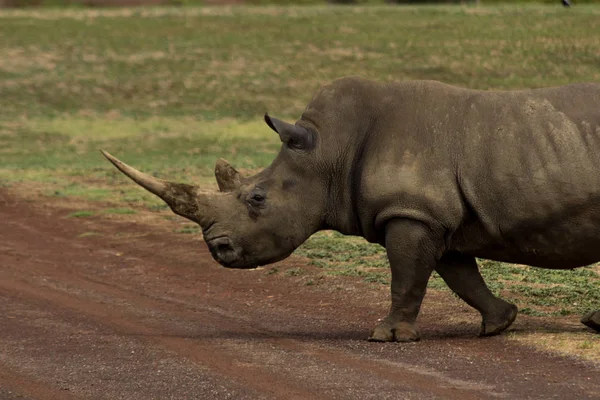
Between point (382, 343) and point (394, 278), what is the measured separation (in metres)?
0.51

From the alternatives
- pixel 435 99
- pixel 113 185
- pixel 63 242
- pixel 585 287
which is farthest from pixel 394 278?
pixel 113 185

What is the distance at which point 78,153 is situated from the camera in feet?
91.8

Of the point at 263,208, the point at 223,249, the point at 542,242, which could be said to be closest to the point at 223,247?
the point at 223,249

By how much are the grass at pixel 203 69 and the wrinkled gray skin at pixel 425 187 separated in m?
9.04

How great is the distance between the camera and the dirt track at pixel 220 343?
8.65 m

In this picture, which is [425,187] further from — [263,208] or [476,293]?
[263,208]

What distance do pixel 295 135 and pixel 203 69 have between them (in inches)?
1042

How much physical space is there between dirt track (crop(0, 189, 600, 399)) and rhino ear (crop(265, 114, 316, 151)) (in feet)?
5.03

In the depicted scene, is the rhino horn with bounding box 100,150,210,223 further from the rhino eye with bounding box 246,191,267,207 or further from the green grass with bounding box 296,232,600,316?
the green grass with bounding box 296,232,600,316

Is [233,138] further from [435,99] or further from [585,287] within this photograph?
[435,99]

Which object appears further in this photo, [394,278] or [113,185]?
[113,185]

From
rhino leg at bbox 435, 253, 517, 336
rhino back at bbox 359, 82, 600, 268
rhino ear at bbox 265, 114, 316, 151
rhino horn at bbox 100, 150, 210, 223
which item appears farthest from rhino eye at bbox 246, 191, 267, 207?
rhino leg at bbox 435, 253, 517, 336

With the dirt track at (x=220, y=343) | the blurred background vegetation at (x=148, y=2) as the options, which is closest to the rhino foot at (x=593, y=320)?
the dirt track at (x=220, y=343)

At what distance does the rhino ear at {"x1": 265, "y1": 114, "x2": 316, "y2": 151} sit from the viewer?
10211mm
